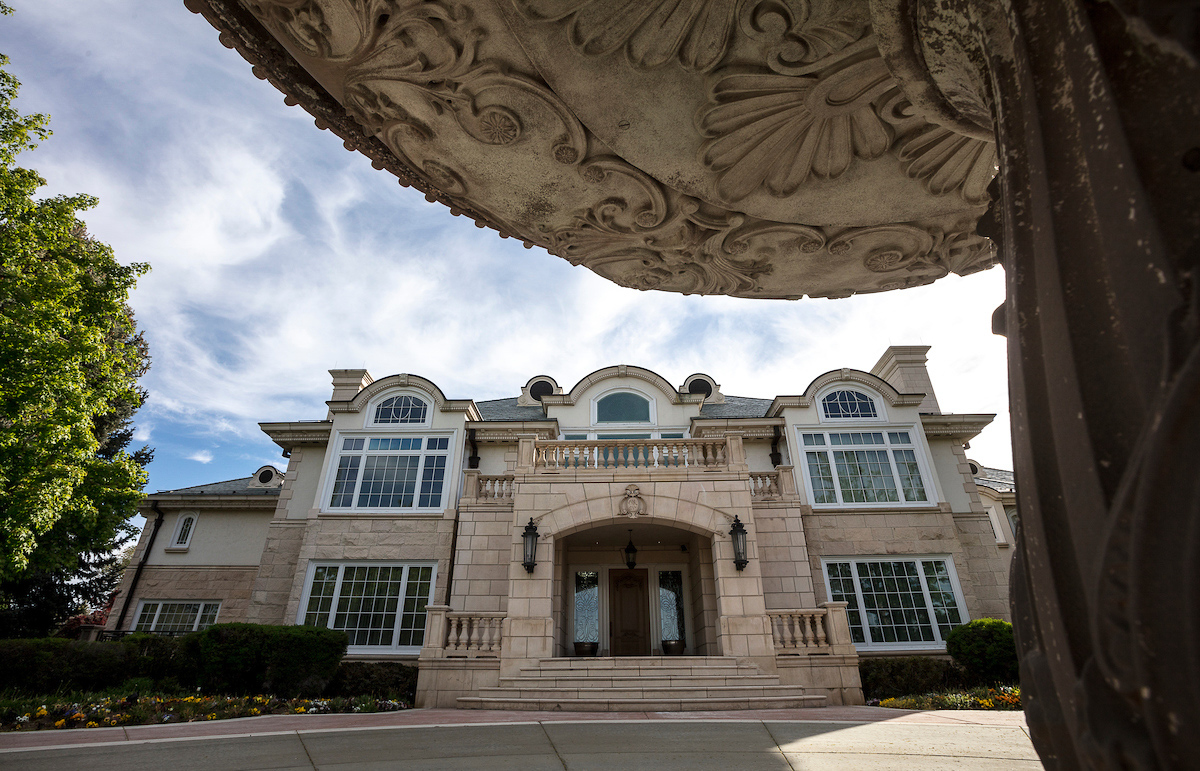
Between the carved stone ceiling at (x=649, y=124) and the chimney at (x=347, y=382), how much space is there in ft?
58.1

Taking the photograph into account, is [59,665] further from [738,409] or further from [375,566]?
[738,409]

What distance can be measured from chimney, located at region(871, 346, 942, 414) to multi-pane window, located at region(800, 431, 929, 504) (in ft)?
9.40

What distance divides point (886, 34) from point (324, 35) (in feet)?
10.1

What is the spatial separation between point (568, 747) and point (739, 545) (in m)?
8.73

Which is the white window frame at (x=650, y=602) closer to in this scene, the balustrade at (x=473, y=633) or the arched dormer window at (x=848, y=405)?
the balustrade at (x=473, y=633)

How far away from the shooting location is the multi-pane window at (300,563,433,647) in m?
15.6

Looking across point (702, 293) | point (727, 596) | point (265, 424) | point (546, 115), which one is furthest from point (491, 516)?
point (546, 115)

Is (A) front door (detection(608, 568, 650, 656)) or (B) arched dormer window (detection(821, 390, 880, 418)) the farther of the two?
(B) arched dormer window (detection(821, 390, 880, 418))

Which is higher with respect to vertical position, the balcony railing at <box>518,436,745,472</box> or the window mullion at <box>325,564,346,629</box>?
the balcony railing at <box>518,436,745,472</box>

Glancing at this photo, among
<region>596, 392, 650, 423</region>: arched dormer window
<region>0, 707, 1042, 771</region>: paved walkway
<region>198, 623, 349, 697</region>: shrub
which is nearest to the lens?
<region>0, 707, 1042, 771</region>: paved walkway

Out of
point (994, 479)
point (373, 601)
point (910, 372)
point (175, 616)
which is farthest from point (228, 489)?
point (994, 479)

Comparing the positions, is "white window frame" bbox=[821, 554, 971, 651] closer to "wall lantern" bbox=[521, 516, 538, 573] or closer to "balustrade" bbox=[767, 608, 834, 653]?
"balustrade" bbox=[767, 608, 834, 653]

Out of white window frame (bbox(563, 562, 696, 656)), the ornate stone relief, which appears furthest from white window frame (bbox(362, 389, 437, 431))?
the ornate stone relief

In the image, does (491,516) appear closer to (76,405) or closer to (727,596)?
(727,596)
